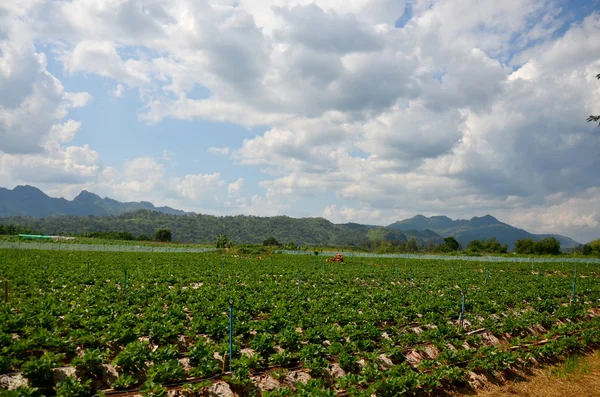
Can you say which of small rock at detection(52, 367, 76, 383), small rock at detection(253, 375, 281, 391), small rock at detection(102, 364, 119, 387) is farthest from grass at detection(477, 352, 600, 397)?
small rock at detection(52, 367, 76, 383)

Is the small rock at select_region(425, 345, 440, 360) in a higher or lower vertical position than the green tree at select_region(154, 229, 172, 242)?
lower

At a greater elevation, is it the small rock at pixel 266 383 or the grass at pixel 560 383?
the small rock at pixel 266 383

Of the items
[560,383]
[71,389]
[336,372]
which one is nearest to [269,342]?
Result: [336,372]

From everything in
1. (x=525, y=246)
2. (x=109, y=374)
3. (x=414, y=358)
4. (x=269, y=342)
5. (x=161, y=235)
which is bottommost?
(x=414, y=358)

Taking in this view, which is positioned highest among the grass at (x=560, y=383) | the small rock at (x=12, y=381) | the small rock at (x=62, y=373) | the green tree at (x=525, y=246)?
the green tree at (x=525, y=246)

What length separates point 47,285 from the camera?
61.9 feet

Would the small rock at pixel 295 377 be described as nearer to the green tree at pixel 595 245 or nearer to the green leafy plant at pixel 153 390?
the green leafy plant at pixel 153 390

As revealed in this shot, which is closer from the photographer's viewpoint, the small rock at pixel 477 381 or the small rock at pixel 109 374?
the small rock at pixel 109 374

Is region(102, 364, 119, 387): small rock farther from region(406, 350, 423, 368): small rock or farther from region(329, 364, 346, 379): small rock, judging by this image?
region(406, 350, 423, 368): small rock

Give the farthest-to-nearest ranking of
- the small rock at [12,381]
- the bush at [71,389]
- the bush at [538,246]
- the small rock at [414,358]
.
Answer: the bush at [538,246], the small rock at [414,358], the small rock at [12,381], the bush at [71,389]

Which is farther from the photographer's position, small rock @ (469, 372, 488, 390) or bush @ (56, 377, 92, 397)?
small rock @ (469, 372, 488, 390)

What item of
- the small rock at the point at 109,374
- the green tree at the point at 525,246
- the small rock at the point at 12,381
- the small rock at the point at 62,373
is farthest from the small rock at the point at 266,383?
the green tree at the point at 525,246

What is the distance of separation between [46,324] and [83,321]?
0.92 meters

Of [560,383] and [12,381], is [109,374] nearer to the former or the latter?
[12,381]
